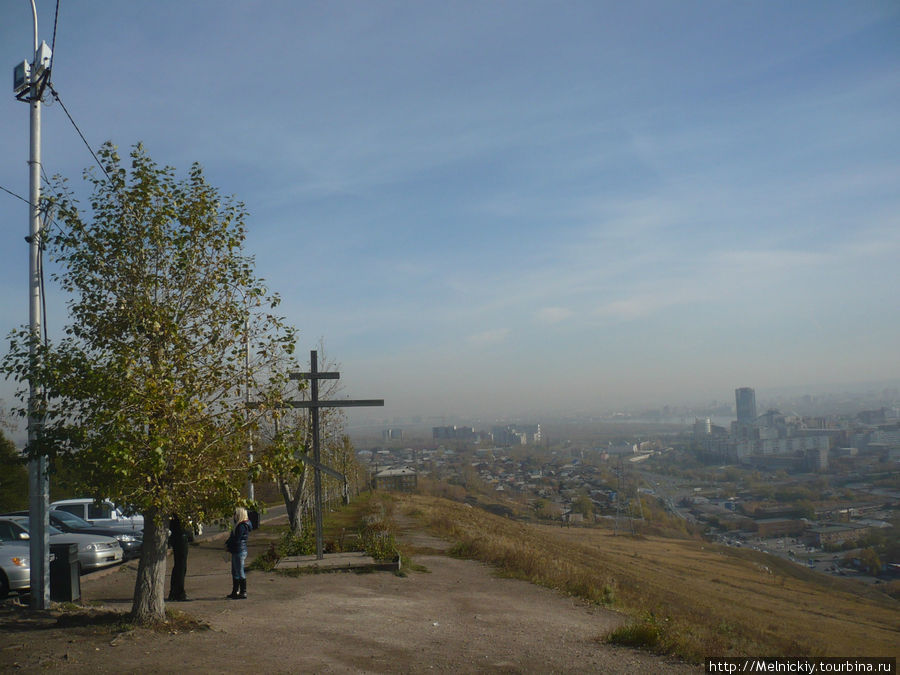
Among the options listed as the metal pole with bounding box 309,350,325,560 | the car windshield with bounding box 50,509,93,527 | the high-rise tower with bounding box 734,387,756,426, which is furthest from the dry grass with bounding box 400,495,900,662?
the high-rise tower with bounding box 734,387,756,426

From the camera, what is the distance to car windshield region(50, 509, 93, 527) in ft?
57.9

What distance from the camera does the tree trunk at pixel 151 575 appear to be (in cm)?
768

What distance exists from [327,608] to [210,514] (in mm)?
2456

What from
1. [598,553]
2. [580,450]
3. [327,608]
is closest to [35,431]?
[327,608]

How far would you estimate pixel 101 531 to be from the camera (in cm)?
1697

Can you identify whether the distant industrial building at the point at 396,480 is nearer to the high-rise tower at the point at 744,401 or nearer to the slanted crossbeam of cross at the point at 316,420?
the slanted crossbeam of cross at the point at 316,420

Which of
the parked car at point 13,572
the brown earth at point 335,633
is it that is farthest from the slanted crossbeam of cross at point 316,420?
the parked car at point 13,572

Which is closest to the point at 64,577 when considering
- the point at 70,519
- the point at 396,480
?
the point at 70,519

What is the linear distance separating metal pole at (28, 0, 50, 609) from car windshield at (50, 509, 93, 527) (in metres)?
9.93

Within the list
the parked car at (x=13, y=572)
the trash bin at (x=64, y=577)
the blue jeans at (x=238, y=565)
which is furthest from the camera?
the parked car at (x=13, y=572)

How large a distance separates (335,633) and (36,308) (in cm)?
580

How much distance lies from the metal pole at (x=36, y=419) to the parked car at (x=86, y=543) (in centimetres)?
559

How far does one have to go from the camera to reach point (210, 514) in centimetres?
821

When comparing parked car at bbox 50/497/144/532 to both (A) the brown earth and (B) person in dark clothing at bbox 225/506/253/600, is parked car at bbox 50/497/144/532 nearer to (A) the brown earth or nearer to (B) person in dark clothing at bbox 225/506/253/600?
(A) the brown earth
